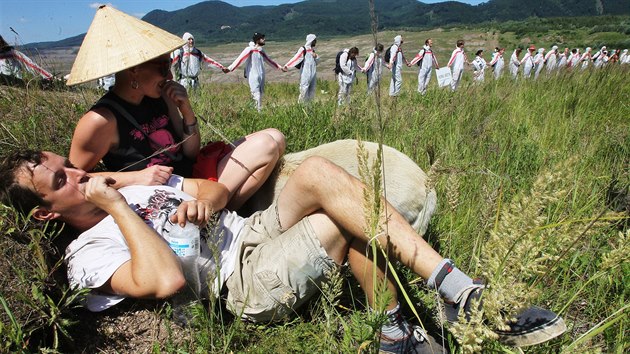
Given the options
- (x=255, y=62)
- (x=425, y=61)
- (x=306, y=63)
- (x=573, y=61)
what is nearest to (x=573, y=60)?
(x=573, y=61)

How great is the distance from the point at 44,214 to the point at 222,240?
2.68ft

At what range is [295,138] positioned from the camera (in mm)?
3498

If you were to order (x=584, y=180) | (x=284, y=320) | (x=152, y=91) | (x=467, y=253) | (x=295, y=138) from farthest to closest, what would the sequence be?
1. (x=295, y=138)
2. (x=584, y=180)
3. (x=152, y=91)
4. (x=467, y=253)
5. (x=284, y=320)

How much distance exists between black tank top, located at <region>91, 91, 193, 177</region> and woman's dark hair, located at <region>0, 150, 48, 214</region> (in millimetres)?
458

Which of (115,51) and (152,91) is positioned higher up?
(115,51)

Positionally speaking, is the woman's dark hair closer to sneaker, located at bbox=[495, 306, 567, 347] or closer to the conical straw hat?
the conical straw hat

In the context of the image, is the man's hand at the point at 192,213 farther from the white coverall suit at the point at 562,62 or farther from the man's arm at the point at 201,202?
the white coverall suit at the point at 562,62

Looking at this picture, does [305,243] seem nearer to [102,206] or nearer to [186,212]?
[186,212]

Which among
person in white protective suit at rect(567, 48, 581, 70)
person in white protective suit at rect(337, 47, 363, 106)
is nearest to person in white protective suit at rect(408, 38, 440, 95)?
person in white protective suit at rect(337, 47, 363, 106)

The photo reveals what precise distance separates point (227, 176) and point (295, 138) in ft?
3.95

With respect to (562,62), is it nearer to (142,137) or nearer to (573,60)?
(573,60)

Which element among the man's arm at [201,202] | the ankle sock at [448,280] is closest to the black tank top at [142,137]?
the man's arm at [201,202]

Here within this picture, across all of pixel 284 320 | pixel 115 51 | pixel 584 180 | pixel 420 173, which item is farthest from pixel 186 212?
pixel 584 180

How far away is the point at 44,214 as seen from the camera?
1.81 m
